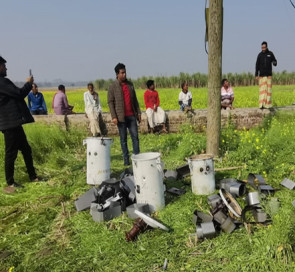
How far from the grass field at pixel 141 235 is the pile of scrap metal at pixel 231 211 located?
3.8 inches

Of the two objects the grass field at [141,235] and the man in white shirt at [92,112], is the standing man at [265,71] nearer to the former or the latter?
the grass field at [141,235]

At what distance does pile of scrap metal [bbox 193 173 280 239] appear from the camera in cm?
319

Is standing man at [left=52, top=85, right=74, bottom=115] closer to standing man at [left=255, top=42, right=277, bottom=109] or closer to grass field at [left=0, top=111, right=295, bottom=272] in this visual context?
grass field at [left=0, top=111, right=295, bottom=272]

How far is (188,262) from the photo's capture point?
9.21 ft

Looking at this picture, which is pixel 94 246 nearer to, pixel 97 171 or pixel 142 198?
pixel 142 198

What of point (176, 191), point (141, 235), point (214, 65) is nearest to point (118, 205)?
point (141, 235)

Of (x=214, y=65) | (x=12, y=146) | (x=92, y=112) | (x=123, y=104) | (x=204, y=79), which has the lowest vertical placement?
(x=204, y=79)

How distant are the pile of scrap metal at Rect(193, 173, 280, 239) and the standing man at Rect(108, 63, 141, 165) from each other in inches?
91.1

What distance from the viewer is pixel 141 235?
3.31 m

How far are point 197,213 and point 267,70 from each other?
6.91 meters

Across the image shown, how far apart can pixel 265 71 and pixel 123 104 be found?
5.40 meters

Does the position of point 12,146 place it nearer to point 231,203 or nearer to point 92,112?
point 231,203

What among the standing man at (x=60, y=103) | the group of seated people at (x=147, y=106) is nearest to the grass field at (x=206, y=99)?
the group of seated people at (x=147, y=106)

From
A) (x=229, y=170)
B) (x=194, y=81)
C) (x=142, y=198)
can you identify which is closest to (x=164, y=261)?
(x=142, y=198)
